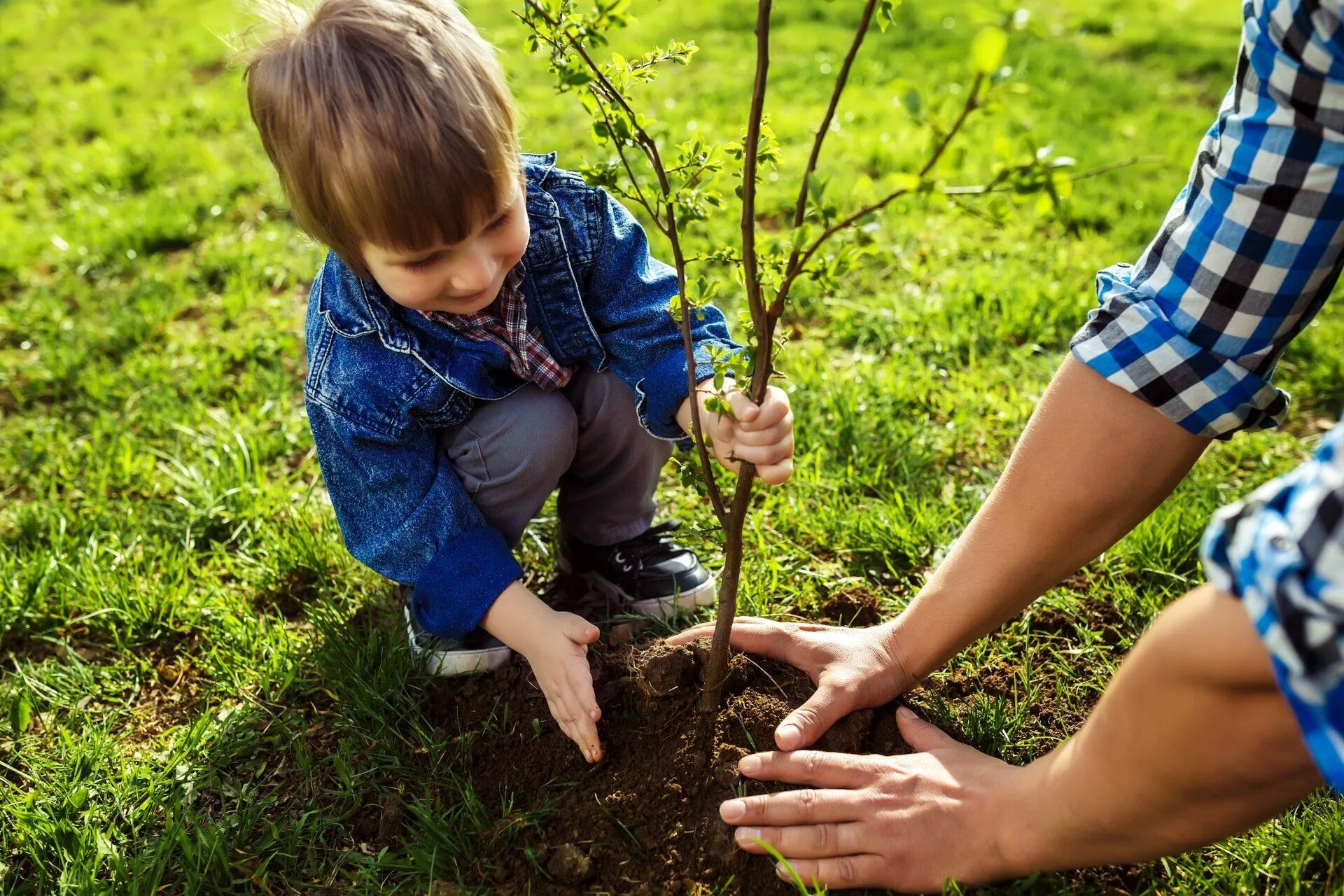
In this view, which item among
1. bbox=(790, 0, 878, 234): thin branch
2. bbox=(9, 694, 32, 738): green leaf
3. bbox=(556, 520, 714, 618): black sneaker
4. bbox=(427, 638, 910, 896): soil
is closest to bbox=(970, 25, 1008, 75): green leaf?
bbox=(790, 0, 878, 234): thin branch

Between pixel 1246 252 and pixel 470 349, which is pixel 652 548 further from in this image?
pixel 1246 252

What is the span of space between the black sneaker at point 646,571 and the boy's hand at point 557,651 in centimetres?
39

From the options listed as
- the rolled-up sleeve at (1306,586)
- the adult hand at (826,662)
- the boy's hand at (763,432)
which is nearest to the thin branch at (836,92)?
the boy's hand at (763,432)

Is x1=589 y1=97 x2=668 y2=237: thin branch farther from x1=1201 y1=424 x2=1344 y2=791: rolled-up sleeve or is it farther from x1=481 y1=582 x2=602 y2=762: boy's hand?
x1=1201 y1=424 x2=1344 y2=791: rolled-up sleeve

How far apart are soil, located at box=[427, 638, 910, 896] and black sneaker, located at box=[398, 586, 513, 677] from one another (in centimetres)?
5

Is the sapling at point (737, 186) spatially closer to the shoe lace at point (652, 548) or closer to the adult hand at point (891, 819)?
the adult hand at point (891, 819)

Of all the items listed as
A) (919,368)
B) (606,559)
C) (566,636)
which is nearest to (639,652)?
(566,636)

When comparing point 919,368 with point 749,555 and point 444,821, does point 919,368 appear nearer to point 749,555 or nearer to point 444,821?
point 749,555

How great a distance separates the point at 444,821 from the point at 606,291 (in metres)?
1.16

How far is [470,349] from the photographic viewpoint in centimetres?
220

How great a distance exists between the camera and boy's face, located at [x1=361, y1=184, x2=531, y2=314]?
187 centimetres

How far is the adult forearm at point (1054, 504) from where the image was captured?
1664mm

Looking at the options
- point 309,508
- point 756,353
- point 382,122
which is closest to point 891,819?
point 756,353

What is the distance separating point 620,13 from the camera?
1425 mm
